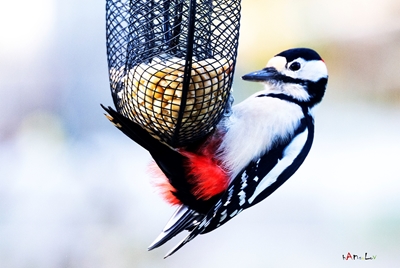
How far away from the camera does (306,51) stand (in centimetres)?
99

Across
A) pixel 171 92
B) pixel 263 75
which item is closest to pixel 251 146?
pixel 263 75

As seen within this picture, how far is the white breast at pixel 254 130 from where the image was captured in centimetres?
99

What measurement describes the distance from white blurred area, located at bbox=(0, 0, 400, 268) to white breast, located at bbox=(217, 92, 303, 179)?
25 cm

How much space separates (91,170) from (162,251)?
0.33 m

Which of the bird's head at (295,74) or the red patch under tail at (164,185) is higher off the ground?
the bird's head at (295,74)

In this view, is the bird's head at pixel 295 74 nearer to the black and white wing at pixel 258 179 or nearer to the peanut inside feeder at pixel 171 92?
the black and white wing at pixel 258 179

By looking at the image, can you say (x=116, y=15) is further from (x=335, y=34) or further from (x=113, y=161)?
(x=335, y=34)

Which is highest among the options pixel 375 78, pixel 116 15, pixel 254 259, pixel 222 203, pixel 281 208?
pixel 116 15

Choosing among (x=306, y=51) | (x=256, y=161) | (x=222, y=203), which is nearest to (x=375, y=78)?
(x=306, y=51)

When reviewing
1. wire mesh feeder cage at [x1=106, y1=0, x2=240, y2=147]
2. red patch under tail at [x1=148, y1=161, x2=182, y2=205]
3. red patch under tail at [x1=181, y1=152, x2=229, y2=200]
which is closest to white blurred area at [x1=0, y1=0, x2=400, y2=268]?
red patch under tail at [x1=148, y1=161, x2=182, y2=205]

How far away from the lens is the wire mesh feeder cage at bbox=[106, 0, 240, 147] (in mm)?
748

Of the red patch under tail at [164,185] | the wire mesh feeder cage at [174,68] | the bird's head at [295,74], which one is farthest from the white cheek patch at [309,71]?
the red patch under tail at [164,185]

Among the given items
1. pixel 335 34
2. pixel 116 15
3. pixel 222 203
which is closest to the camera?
pixel 116 15

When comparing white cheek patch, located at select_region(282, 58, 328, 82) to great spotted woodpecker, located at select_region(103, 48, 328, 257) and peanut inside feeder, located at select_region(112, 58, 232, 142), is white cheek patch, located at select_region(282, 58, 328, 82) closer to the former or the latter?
great spotted woodpecker, located at select_region(103, 48, 328, 257)
